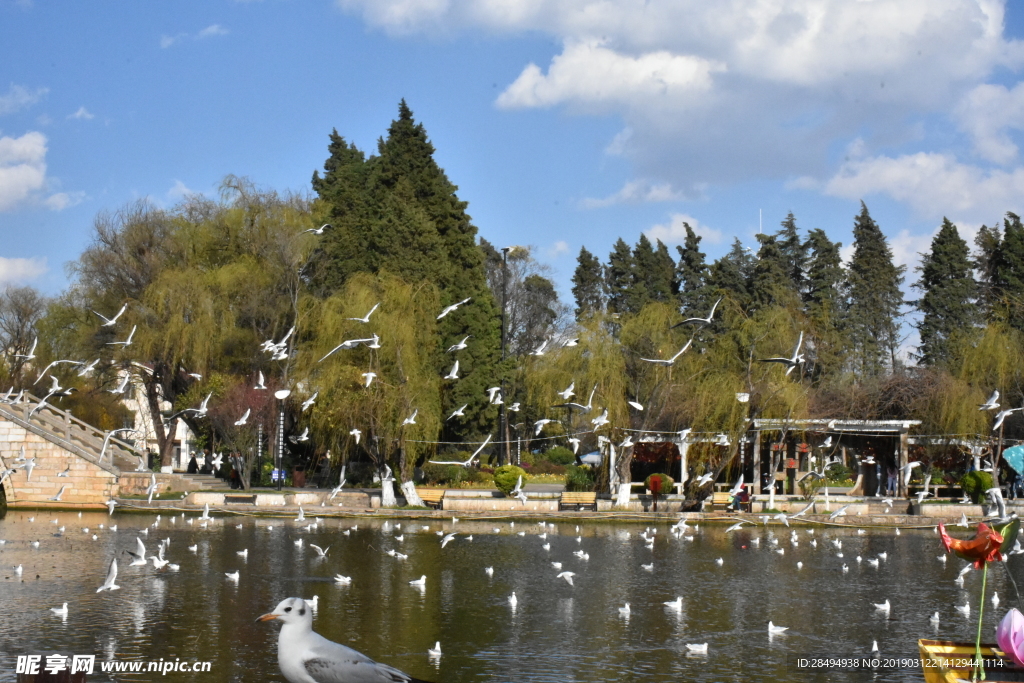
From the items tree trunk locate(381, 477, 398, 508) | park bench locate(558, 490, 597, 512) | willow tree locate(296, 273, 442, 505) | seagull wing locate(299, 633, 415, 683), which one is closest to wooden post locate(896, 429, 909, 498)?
park bench locate(558, 490, 597, 512)

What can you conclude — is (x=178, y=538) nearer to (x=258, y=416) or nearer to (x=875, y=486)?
(x=258, y=416)

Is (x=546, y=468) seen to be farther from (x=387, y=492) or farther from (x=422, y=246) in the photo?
(x=387, y=492)

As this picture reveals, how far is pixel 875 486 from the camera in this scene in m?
41.7

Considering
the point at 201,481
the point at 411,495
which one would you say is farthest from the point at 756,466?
the point at 201,481

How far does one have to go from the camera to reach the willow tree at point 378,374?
1364 inches

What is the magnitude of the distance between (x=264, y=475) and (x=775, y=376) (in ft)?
63.6

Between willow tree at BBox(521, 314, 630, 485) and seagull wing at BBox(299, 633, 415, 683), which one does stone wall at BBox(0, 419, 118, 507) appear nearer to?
willow tree at BBox(521, 314, 630, 485)

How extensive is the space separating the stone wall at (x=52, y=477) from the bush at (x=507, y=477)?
495 inches

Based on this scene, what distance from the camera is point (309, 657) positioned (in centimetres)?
764

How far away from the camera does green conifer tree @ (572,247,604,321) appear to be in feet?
244

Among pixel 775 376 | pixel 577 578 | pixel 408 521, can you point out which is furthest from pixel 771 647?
pixel 775 376

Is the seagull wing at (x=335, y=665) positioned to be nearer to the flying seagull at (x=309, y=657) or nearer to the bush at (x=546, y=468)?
the flying seagull at (x=309, y=657)

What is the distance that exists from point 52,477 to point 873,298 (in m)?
48.7

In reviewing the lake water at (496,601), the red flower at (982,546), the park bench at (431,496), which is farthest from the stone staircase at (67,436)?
the red flower at (982,546)
